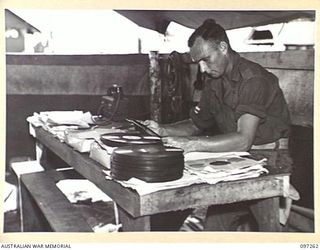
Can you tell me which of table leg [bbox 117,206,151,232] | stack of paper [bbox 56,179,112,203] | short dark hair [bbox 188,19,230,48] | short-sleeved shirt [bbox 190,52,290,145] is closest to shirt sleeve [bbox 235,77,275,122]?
short-sleeved shirt [bbox 190,52,290,145]

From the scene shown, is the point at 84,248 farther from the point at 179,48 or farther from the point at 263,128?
the point at 179,48

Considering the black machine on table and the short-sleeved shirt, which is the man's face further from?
the black machine on table

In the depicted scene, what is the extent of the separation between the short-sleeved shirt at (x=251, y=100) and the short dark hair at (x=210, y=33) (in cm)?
5

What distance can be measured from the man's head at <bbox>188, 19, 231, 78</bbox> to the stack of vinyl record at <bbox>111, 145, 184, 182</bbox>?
368mm

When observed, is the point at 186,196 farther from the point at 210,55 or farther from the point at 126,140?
the point at 210,55

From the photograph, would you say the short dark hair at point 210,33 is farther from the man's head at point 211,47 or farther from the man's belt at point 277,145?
the man's belt at point 277,145

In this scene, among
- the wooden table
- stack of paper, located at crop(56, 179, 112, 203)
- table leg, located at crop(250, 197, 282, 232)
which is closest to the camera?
the wooden table

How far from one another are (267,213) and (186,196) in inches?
8.2

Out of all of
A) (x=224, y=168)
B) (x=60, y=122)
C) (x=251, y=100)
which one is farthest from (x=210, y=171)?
(x=60, y=122)

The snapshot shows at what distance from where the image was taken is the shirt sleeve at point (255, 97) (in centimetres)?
91

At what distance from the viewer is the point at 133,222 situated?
712 mm

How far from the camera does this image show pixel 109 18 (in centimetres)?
93

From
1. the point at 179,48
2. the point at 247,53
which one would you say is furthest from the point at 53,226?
the point at 247,53

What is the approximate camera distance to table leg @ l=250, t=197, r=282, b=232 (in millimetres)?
789
